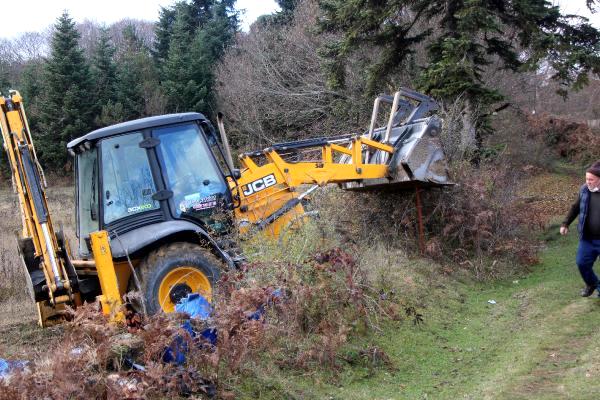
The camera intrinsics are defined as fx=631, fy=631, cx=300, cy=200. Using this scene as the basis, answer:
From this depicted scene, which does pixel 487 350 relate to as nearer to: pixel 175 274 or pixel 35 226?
pixel 175 274

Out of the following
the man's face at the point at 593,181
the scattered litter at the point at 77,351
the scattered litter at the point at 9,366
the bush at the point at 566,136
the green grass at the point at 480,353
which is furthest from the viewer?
the bush at the point at 566,136

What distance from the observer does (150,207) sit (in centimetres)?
768

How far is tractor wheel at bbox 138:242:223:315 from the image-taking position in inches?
270

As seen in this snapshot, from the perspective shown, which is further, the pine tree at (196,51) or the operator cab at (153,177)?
the pine tree at (196,51)

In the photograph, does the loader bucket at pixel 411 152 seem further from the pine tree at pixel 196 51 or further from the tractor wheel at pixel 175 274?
the pine tree at pixel 196 51

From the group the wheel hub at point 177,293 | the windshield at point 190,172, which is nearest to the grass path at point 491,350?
the wheel hub at point 177,293

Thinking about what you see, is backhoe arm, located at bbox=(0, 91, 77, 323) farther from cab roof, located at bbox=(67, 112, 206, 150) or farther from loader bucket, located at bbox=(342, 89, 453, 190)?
loader bucket, located at bbox=(342, 89, 453, 190)

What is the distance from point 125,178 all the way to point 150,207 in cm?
46

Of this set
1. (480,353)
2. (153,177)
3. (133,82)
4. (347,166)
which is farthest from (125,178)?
(133,82)

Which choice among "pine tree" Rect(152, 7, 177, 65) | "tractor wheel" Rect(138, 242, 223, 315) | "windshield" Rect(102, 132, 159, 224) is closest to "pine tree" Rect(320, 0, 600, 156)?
"windshield" Rect(102, 132, 159, 224)

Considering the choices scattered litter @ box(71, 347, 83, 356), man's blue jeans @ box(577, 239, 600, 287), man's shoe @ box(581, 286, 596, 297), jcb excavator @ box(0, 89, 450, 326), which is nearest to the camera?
scattered litter @ box(71, 347, 83, 356)

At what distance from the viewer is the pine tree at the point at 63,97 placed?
35.7 meters

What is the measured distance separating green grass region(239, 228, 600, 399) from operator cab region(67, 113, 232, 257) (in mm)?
2578

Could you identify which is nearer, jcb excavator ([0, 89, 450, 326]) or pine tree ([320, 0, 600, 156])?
jcb excavator ([0, 89, 450, 326])
